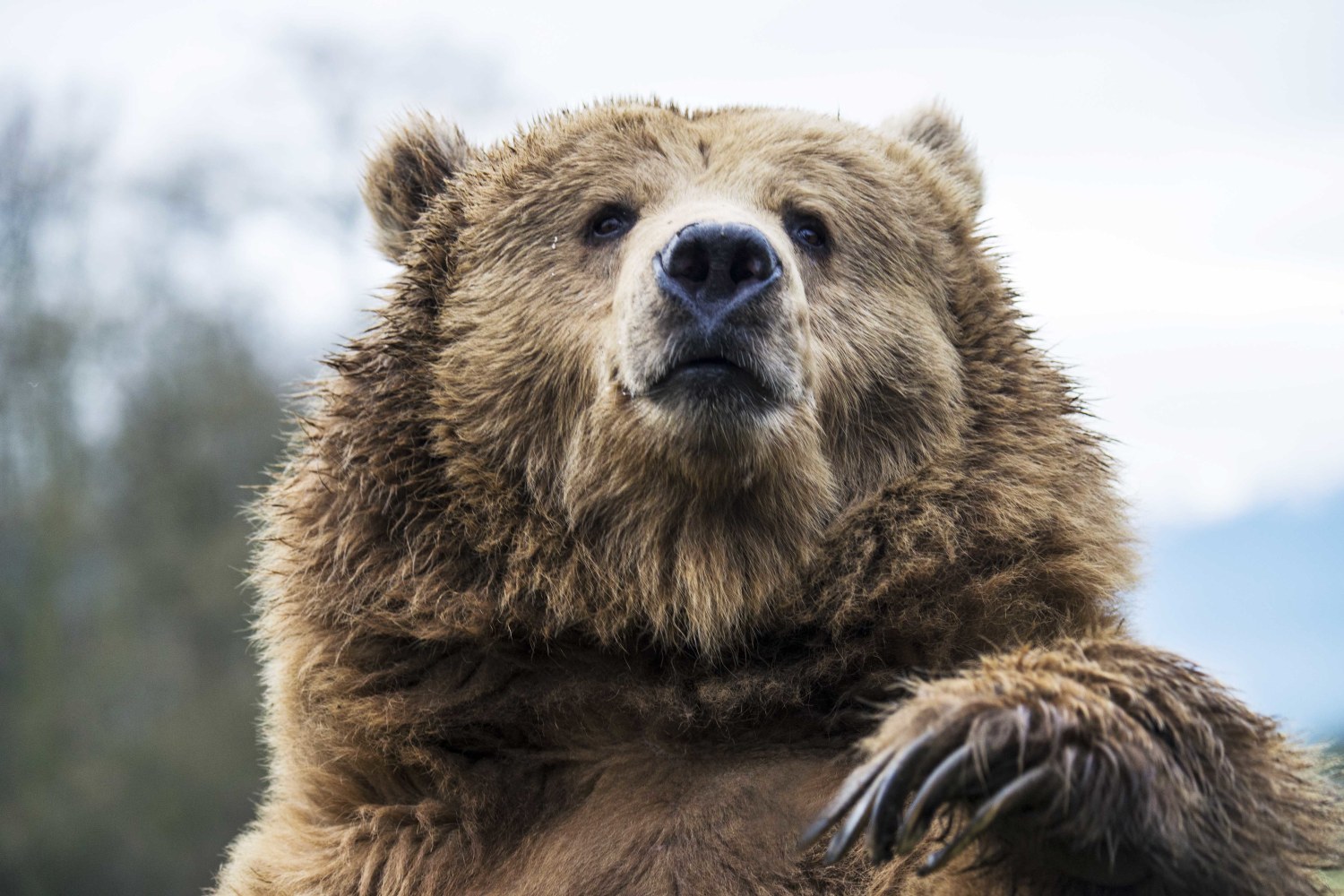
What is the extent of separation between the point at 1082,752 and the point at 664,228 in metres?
2.00

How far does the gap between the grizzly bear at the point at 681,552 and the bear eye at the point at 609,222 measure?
0.03 m

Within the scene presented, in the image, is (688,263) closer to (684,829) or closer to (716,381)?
(716,381)

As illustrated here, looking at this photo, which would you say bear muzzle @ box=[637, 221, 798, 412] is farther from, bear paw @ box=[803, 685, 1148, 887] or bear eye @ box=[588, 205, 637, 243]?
bear paw @ box=[803, 685, 1148, 887]

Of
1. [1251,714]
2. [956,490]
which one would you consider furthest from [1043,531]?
[1251,714]

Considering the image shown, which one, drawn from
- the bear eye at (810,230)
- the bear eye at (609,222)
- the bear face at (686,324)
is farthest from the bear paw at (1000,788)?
the bear eye at (609,222)

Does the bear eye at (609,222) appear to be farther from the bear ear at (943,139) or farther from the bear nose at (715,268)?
the bear ear at (943,139)

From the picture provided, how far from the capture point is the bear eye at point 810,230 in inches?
171

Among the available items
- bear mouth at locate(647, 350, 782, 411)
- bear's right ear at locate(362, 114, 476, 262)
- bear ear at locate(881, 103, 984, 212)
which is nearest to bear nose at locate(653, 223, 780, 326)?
bear mouth at locate(647, 350, 782, 411)

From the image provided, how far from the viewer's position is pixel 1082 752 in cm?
259

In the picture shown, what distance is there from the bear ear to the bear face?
19 centimetres

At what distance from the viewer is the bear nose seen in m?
3.48

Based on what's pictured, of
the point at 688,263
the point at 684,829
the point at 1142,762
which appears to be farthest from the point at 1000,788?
the point at 688,263

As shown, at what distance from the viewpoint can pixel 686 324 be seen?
11.5 ft

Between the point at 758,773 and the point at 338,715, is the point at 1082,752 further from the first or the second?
the point at 338,715
